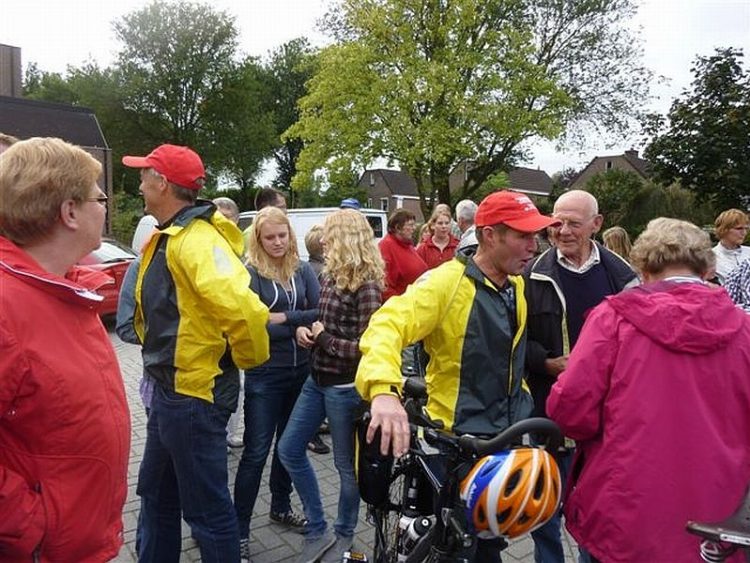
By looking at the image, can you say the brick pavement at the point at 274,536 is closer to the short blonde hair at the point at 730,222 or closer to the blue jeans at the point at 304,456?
the blue jeans at the point at 304,456

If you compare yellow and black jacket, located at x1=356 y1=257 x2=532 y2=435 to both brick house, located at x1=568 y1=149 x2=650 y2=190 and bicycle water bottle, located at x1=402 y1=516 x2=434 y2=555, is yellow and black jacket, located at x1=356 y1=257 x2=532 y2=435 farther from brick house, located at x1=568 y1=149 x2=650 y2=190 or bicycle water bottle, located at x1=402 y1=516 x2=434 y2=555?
brick house, located at x1=568 y1=149 x2=650 y2=190

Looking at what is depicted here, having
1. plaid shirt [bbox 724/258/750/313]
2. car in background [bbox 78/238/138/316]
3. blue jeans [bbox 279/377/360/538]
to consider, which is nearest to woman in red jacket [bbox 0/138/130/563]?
blue jeans [bbox 279/377/360/538]

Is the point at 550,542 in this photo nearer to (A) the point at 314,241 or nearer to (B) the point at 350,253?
(B) the point at 350,253

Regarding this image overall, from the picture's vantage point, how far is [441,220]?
712 centimetres

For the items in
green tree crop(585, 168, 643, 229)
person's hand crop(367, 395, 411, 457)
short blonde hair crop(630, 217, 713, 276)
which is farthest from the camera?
green tree crop(585, 168, 643, 229)

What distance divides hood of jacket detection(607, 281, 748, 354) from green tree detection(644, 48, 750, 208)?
16644 mm

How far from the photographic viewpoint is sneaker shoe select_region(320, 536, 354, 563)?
11.5ft

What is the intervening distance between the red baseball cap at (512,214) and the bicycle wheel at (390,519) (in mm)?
1089

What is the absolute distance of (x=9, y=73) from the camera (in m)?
35.5

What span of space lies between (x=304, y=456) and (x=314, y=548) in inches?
21.3

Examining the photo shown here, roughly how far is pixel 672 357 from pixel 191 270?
74.9 inches

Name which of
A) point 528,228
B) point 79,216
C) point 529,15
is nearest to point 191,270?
point 79,216

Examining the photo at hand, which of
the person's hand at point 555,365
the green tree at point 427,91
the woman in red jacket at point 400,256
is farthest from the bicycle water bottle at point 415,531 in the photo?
the green tree at point 427,91

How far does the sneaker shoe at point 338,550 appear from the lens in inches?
138
